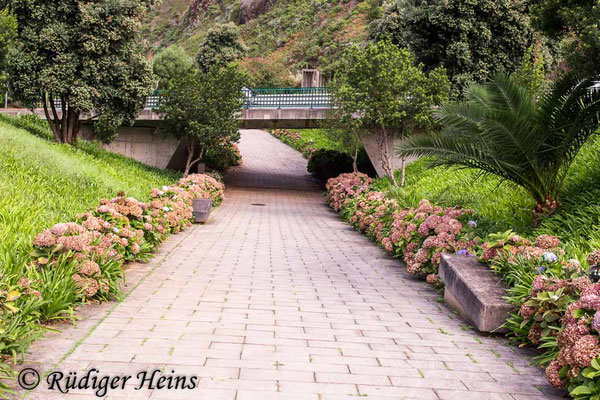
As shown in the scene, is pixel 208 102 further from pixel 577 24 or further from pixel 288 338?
pixel 288 338

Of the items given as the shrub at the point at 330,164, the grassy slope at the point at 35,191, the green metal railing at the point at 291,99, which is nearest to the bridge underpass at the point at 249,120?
→ the green metal railing at the point at 291,99

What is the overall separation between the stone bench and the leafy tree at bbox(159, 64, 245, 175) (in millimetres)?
14863

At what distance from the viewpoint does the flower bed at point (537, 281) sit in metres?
3.34

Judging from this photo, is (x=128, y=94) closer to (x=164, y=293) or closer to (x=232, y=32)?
(x=164, y=293)

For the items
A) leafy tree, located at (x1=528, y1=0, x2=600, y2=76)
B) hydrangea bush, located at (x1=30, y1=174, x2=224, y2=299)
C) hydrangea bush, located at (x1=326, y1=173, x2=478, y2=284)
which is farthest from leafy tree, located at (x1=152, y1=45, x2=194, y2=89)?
leafy tree, located at (x1=528, y1=0, x2=600, y2=76)

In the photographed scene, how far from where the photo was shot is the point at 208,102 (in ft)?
65.3

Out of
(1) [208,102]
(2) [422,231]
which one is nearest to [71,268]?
(2) [422,231]

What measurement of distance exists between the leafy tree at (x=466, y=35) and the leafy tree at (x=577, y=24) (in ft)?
39.9

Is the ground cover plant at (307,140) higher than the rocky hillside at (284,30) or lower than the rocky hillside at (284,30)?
lower

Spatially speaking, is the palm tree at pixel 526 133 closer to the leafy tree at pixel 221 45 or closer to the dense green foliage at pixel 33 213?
the dense green foliage at pixel 33 213

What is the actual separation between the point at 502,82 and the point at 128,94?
1319 cm

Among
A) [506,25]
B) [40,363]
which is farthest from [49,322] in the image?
[506,25]

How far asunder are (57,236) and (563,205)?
21.5 ft

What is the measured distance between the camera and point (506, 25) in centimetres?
2481
